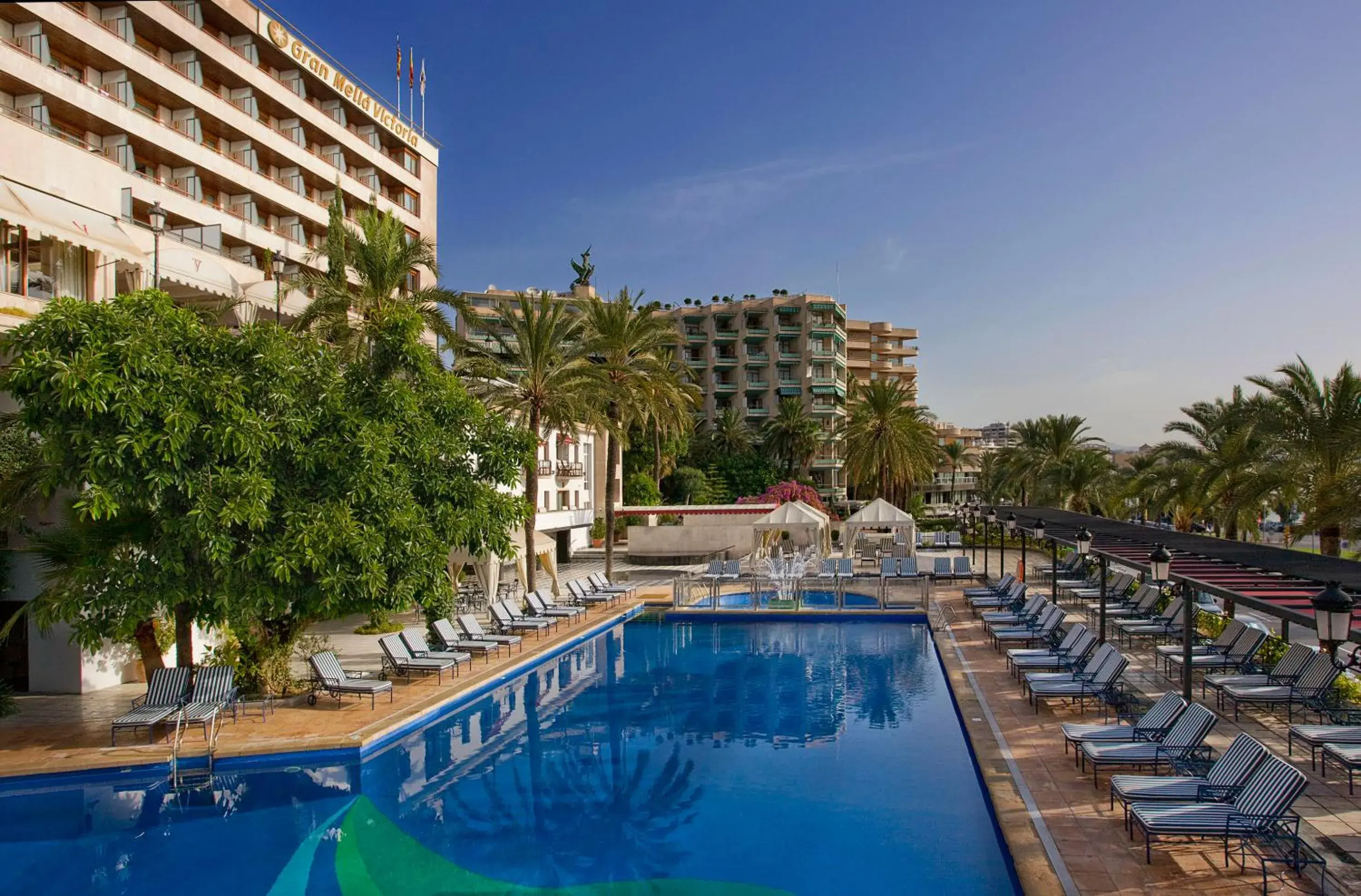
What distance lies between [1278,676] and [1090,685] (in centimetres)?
264

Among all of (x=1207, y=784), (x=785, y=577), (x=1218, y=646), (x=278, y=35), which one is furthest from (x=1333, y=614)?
(x=278, y=35)

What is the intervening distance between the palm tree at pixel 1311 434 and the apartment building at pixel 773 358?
169 feet

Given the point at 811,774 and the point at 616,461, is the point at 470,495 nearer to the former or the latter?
the point at 811,774

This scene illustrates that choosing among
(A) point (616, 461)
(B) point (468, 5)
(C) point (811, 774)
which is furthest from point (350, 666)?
(A) point (616, 461)

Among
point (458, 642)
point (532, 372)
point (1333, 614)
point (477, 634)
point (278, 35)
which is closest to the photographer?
point (1333, 614)

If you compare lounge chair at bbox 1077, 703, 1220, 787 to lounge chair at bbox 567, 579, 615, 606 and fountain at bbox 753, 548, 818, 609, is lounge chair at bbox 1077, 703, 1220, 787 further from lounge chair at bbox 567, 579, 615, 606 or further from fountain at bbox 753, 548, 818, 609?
lounge chair at bbox 567, 579, 615, 606

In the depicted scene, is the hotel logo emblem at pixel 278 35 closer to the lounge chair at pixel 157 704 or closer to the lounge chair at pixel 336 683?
the lounge chair at pixel 336 683

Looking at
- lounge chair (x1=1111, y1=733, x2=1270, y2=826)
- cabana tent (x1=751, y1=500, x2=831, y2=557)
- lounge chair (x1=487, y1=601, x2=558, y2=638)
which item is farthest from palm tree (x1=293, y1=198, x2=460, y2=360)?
lounge chair (x1=1111, y1=733, x2=1270, y2=826)

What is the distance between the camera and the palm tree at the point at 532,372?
2281cm

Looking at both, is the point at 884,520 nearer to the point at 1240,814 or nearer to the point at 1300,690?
the point at 1300,690

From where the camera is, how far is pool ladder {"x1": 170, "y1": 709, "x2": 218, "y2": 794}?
1138 centimetres

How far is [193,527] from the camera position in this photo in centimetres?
1188

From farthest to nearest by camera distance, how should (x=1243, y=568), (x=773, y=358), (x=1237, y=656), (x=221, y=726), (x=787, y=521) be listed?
1. (x=773, y=358)
2. (x=787, y=521)
3. (x=1237, y=656)
4. (x=1243, y=568)
5. (x=221, y=726)

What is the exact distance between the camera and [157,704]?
12.5 metres
